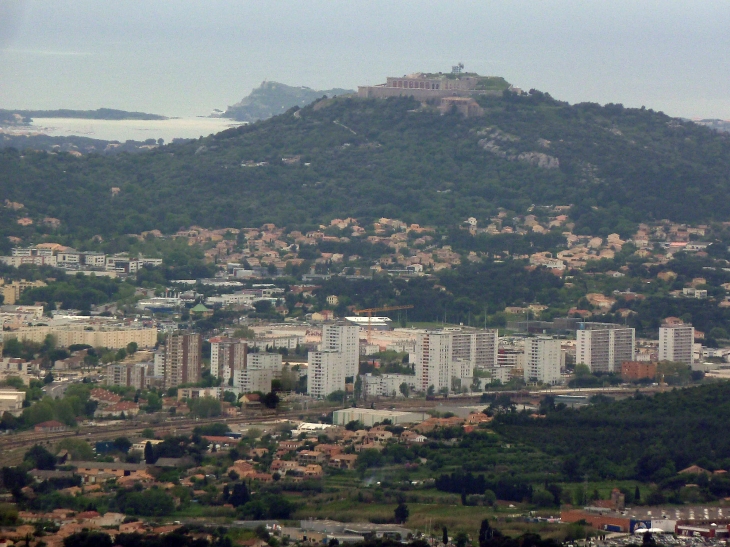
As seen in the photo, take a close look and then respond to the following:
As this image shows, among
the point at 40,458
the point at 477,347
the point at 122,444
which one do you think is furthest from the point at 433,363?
the point at 40,458

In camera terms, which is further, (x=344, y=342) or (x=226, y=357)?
(x=344, y=342)

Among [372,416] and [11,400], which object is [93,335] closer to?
[11,400]

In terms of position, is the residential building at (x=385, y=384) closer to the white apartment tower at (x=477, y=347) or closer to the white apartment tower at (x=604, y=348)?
the white apartment tower at (x=477, y=347)

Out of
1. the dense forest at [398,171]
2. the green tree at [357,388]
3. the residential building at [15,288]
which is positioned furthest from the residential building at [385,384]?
the dense forest at [398,171]

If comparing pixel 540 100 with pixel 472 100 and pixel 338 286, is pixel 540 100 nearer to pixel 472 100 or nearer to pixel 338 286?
pixel 472 100

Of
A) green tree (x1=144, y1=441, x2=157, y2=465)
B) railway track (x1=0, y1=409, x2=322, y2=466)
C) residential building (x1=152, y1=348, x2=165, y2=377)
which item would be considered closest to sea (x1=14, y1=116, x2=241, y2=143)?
residential building (x1=152, y1=348, x2=165, y2=377)

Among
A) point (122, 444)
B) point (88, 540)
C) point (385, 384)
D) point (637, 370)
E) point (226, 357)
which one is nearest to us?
point (88, 540)
